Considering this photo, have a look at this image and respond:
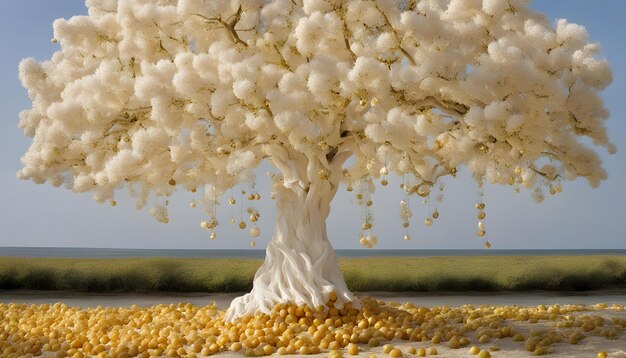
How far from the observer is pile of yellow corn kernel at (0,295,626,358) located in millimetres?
6723

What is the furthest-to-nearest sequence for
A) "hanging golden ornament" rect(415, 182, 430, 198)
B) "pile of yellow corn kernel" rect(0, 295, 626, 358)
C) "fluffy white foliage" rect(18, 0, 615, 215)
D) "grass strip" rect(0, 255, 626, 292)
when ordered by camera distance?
"grass strip" rect(0, 255, 626, 292)
"hanging golden ornament" rect(415, 182, 430, 198)
"pile of yellow corn kernel" rect(0, 295, 626, 358)
"fluffy white foliage" rect(18, 0, 615, 215)

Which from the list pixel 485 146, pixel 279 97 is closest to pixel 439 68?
pixel 485 146

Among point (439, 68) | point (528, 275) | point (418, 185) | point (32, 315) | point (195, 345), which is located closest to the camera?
point (439, 68)

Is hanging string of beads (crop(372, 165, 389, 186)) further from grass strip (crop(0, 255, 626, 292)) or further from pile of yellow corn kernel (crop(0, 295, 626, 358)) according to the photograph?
grass strip (crop(0, 255, 626, 292))

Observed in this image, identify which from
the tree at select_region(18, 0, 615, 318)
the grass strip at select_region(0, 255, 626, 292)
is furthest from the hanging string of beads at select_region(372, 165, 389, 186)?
the grass strip at select_region(0, 255, 626, 292)

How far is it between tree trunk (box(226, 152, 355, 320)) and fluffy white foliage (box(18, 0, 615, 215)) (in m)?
0.36

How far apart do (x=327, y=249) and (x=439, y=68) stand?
2647mm

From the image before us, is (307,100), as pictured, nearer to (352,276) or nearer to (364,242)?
(364,242)

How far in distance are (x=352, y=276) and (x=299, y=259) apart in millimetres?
5348

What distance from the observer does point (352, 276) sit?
12914 mm

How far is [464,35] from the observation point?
6.59 m

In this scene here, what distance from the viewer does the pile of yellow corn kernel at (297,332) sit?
6723mm

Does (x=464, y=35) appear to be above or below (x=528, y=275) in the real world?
above

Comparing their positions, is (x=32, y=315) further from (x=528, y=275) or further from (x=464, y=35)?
(x=528, y=275)
